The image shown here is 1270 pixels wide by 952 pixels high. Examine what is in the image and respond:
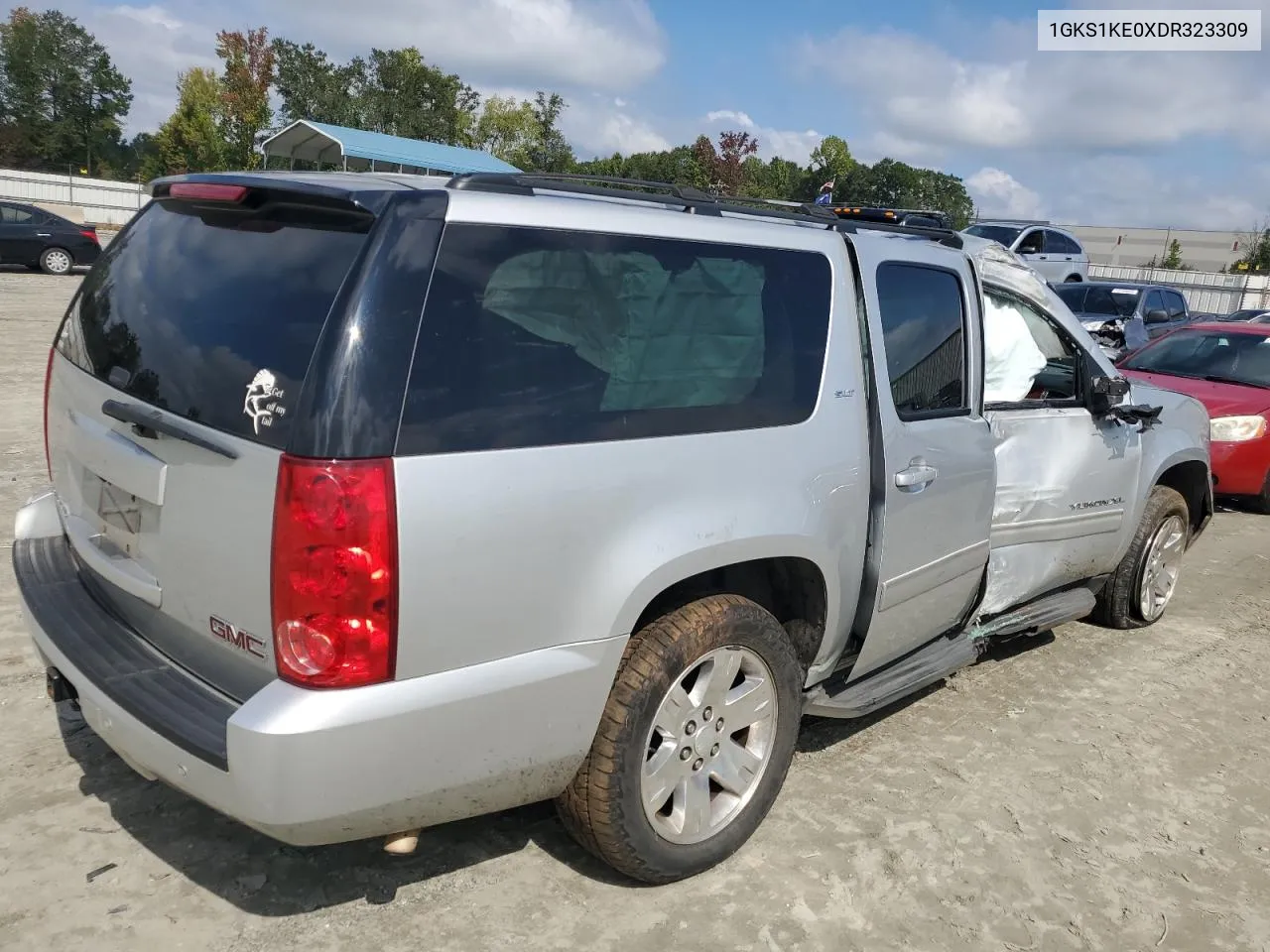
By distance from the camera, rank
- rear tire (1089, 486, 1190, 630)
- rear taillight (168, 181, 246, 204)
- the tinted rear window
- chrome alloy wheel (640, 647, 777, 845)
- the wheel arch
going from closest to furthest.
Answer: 1. rear taillight (168, 181, 246, 204)
2. the wheel arch
3. chrome alloy wheel (640, 647, 777, 845)
4. rear tire (1089, 486, 1190, 630)
5. the tinted rear window

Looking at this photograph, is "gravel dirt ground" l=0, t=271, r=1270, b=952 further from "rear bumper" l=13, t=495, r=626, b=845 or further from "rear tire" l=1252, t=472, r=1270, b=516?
"rear tire" l=1252, t=472, r=1270, b=516

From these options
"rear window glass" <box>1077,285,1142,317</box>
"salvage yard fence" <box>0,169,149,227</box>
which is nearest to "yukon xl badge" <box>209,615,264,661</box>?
"rear window glass" <box>1077,285,1142,317</box>

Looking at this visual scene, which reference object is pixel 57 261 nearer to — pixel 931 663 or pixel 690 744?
pixel 931 663

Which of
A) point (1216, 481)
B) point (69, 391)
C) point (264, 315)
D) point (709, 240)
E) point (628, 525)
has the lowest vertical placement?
point (1216, 481)

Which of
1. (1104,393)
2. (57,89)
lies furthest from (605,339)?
(57,89)

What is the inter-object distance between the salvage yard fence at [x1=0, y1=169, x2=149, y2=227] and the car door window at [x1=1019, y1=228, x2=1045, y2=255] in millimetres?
33717

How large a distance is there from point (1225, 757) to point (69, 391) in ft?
14.5

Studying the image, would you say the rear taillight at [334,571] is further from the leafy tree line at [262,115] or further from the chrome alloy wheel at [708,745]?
the leafy tree line at [262,115]

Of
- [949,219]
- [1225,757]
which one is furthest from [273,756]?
[949,219]

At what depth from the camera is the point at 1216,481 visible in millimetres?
8172

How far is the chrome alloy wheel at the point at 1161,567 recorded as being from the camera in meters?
5.42

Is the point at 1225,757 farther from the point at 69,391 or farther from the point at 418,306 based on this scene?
the point at 69,391

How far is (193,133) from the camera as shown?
55781mm

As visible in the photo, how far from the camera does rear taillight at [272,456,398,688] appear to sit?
2.14m
